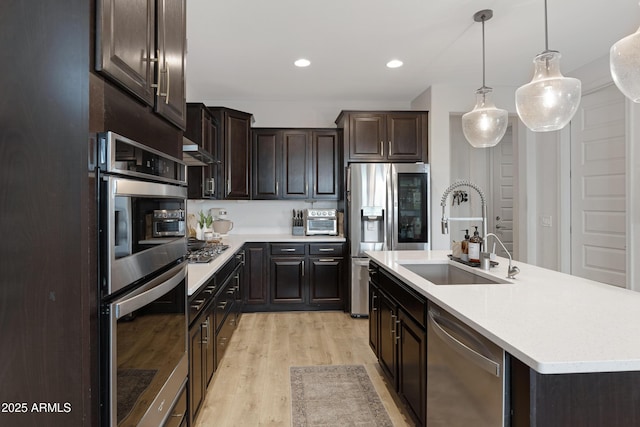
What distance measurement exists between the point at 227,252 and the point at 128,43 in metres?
2.34

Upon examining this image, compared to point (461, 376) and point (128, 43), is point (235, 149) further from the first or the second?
point (461, 376)

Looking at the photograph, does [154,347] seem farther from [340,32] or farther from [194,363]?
[340,32]

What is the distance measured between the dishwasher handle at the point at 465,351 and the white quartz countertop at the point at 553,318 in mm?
95

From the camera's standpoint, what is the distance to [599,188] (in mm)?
3678

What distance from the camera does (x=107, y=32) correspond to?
3.02 ft

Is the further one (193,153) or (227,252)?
(227,252)

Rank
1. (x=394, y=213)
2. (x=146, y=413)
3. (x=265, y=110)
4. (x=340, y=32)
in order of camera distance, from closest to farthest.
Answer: (x=146, y=413), (x=340, y=32), (x=394, y=213), (x=265, y=110)

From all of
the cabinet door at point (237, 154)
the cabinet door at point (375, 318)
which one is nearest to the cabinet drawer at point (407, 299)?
the cabinet door at point (375, 318)

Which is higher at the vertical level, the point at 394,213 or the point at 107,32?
the point at 107,32

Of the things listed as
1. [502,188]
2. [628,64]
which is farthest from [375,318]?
[502,188]

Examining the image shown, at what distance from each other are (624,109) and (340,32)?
2.72 metres

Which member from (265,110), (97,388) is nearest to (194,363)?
(97,388)

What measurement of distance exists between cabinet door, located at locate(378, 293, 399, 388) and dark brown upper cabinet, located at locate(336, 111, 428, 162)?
215 cm

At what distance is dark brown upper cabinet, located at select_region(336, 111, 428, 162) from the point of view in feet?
14.2
